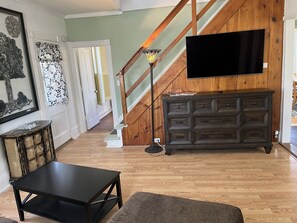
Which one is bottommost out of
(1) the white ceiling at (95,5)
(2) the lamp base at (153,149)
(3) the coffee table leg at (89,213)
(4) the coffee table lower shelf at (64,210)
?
(2) the lamp base at (153,149)

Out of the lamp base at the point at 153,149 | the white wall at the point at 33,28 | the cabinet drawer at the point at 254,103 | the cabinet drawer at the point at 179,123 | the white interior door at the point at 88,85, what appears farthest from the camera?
the white interior door at the point at 88,85

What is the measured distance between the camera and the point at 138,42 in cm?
495

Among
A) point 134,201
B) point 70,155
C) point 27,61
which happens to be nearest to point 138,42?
point 27,61

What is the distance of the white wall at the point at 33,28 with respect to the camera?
319 cm

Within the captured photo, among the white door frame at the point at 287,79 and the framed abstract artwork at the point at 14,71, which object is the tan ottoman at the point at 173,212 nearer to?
the framed abstract artwork at the point at 14,71

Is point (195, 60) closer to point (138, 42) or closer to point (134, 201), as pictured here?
point (138, 42)

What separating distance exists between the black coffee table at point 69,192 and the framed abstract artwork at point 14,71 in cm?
133

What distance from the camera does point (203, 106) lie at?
141 inches

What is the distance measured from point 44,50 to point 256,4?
364cm

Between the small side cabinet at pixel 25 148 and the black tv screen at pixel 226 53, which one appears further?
the black tv screen at pixel 226 53

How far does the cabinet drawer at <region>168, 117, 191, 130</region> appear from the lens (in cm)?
365

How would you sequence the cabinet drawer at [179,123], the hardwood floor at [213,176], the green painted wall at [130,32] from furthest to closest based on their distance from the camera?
the green painted wall at [130,32] < the cabinet drawer at [179,123] < the hardwood floor at [213,176]

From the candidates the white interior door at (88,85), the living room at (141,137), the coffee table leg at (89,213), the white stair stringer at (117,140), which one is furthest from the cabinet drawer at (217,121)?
the white interior door at (88,85)

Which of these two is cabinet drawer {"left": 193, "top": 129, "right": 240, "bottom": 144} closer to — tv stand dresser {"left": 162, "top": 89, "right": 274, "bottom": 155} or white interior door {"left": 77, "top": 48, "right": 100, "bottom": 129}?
tv stand dresser {"left": 162, "top": 89, "right": 274, "bottom": 155}
